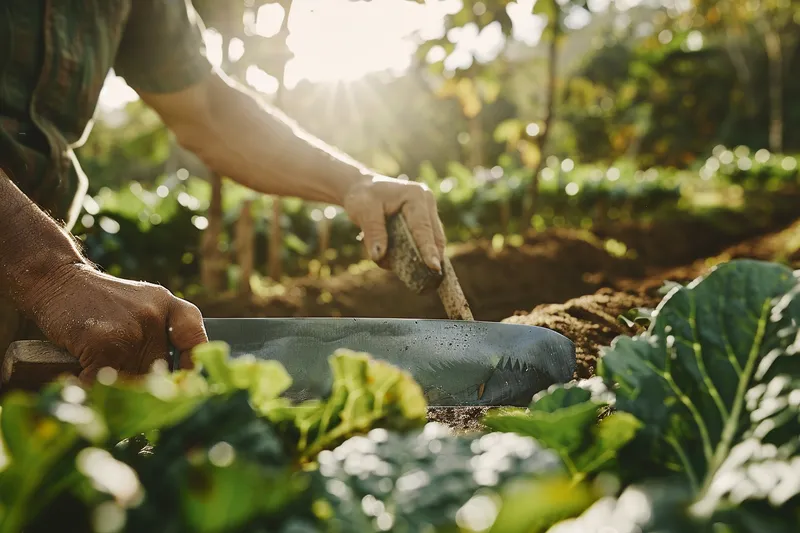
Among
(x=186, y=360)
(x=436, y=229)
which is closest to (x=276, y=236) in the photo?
(x=436, y=229)

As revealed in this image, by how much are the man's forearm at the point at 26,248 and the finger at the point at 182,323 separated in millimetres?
202

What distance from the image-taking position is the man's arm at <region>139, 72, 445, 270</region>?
227cm

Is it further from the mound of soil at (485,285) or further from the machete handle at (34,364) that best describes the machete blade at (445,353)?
the mound of soil at (485,285)

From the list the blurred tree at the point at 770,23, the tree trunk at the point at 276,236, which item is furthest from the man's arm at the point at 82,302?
the blurred tree at the point at 770,23

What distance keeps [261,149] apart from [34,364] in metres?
1.67

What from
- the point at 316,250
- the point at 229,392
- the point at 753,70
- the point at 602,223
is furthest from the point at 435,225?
the point at 753,70

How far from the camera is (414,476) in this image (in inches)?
18.9

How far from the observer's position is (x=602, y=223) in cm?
1212

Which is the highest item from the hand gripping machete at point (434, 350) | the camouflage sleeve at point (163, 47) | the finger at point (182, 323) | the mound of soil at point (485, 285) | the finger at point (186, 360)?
the camouflage sleeve at point (163, 47)

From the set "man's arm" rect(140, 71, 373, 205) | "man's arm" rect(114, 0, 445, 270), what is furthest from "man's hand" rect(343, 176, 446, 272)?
"man's arm" rect(140, 71, 373, 205)

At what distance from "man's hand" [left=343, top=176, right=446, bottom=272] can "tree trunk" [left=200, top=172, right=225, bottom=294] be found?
11.0 feet

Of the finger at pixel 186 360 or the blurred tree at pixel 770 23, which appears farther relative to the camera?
the blurred tree at pixel 770 23

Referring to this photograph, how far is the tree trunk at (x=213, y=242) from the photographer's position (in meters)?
5.28

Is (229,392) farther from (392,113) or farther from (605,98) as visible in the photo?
(605,98)
